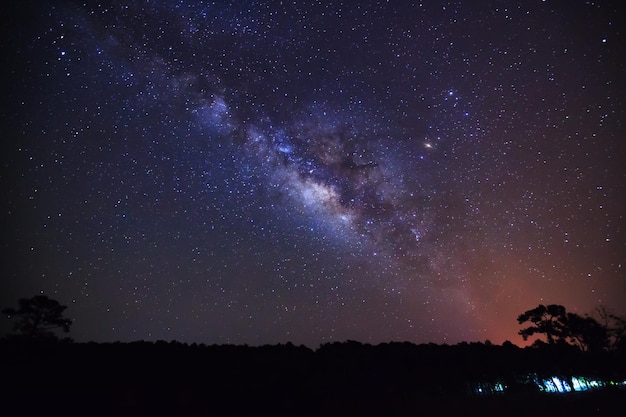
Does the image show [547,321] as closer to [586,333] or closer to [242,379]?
[586,333]

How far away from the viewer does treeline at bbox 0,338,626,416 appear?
46.3 ft

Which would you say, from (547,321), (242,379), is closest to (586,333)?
(547,321)

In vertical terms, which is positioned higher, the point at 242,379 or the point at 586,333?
the point at 586,333

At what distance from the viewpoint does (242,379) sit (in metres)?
16.9

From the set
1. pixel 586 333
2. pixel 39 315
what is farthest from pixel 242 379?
pixel 586 333

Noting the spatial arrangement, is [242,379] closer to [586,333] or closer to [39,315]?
[39,315]

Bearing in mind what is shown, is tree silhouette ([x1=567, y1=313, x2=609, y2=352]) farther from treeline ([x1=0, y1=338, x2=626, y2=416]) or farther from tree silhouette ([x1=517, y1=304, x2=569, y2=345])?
treeline ([x1=0, y1=338, x2=626, y2=416])

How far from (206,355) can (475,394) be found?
19.4 m

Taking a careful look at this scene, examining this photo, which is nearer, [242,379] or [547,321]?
[242,379]

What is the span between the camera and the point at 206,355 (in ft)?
60.8

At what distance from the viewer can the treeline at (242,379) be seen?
46.3 ft

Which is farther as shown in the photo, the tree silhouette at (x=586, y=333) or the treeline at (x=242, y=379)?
the tree silhouette at (x=586, y=333)

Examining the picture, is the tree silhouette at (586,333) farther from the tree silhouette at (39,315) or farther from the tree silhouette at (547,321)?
the tree silhouette at (39,315)

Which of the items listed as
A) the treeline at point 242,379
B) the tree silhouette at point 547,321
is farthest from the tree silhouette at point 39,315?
the tree silhouette at point 547,321
